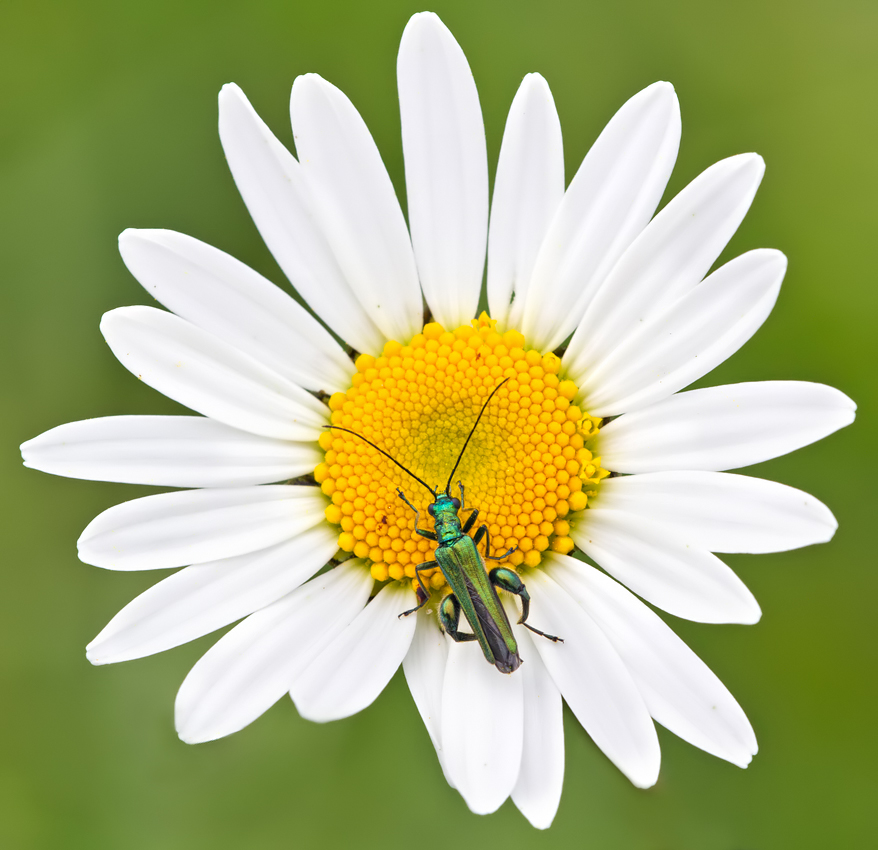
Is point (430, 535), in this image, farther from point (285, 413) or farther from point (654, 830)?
point (654, 830)

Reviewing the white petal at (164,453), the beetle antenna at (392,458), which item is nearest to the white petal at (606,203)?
the beetle antenna at (392,458)

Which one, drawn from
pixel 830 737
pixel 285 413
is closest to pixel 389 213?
pixel 285 413

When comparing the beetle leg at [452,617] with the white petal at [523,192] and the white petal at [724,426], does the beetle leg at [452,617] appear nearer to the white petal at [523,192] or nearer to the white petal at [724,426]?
the white petal at [724,426]

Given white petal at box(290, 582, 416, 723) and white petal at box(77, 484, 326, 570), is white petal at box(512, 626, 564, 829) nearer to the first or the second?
white petal at box(290, 582, 416, 723)

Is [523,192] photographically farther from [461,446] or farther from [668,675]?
[668,675]

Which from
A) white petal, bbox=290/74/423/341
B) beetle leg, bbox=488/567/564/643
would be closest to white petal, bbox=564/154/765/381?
white petal, bbox=290/74/423/341

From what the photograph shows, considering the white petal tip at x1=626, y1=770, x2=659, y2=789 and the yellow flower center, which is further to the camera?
the yellow flower center
